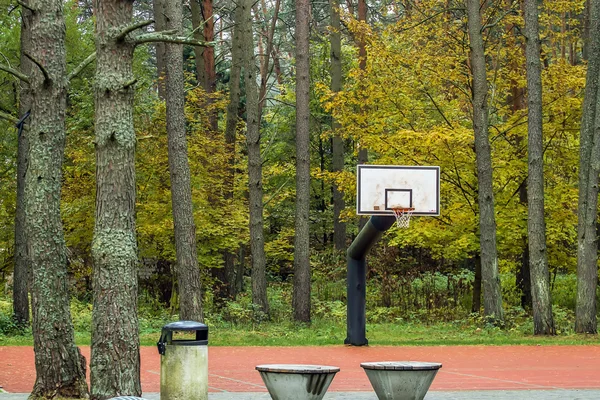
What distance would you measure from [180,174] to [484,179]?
24.6 ft

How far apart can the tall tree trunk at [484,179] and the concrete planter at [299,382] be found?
1403 centimetres

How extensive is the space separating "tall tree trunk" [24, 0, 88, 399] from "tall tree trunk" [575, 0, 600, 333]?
14.2 metres

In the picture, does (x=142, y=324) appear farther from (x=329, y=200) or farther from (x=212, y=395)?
(x=329, y=200)

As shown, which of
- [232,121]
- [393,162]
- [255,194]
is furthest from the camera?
[232,121]

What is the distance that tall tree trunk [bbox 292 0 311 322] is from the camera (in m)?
24.3

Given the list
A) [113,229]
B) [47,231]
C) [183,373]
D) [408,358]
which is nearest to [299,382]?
[183,373]

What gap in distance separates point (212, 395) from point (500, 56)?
18.1m

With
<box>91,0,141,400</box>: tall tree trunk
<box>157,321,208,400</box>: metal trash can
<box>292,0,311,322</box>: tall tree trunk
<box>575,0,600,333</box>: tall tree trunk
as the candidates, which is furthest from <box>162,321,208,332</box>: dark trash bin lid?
<box>292,0,311,322</box>: tall tree trunk

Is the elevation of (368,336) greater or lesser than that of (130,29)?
lesser

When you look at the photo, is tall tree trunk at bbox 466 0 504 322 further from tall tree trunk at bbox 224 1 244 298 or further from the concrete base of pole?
the concrete base of pole

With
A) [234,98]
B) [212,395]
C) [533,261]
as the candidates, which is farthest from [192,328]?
[234,98]

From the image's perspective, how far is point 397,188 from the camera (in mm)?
16812

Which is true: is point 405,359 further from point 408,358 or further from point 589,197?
point 589,197

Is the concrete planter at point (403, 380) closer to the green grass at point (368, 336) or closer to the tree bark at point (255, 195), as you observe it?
the green grass at point (368, 336)
